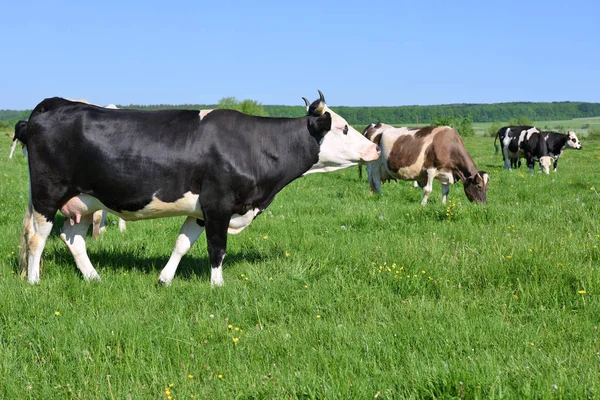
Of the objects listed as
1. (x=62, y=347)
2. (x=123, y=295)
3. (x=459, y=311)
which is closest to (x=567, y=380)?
(x=459, y=311)

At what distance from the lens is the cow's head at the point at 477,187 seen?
43.4 feet

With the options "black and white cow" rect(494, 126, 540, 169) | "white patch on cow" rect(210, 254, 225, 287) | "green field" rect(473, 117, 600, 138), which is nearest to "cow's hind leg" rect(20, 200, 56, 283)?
"white patch on cow" rect(210, 254, 225, 287)

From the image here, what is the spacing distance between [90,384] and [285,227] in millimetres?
5521

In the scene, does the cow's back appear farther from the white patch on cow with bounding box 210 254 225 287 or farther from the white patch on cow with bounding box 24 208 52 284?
the white patch on cow with bounding box 210 254 225 287

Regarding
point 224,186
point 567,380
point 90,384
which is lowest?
point 90,384

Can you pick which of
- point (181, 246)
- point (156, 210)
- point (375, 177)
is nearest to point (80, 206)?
point (156, 210)

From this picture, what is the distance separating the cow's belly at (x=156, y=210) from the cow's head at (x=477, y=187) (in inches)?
317

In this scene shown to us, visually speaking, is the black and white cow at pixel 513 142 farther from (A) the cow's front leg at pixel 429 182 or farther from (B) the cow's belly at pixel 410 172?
(A) the cow's front leg at pixel 429 182

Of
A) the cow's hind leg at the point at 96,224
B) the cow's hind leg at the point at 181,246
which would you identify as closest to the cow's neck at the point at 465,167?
the cow's hind leg at the point at 96,224

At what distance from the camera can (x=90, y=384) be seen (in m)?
3.84

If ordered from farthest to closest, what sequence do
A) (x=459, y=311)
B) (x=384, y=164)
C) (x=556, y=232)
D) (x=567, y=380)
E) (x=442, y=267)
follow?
(x=384, y=164) < (x=556, y=232) < (x=442, y=267) < (x=459, y=311) < (x=567, y=380)

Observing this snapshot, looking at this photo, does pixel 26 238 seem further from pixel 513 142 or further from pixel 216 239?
pixel 513 142

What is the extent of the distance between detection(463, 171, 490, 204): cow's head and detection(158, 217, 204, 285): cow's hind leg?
27.1 feet

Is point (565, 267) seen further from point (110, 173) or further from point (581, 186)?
point (581, 186)
